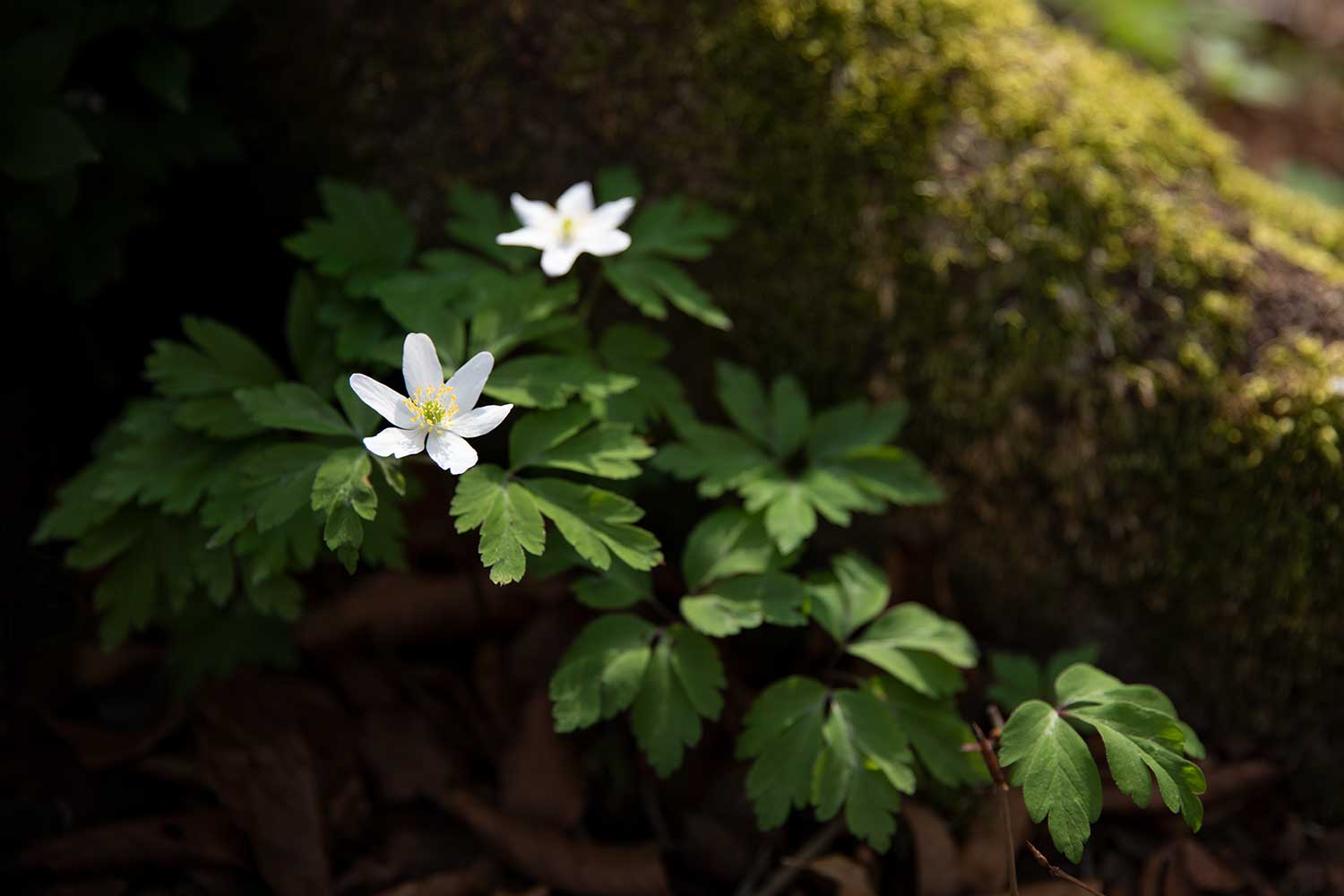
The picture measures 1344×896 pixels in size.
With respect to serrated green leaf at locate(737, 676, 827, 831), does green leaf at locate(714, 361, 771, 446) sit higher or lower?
higher

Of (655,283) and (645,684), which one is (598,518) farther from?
(655,283)

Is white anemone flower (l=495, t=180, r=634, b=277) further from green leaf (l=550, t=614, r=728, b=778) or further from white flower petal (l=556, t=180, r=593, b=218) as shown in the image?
green leaf (l=550, t=614, r=728, b=778)

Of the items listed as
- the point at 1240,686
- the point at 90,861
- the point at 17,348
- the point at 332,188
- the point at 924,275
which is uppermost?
the point at 924,275

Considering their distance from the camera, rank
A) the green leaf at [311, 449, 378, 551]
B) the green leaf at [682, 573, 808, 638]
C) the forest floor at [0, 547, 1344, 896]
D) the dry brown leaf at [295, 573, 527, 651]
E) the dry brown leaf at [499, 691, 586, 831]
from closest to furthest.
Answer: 1. the green leaf at [311, 449, 378, 551]
2. the green leaf at [682, 573, 808, 638]
3. the forest floor at [0, 547, 1344, 896]
4. the dry brown leaf at [499, 691, 586, 831]
5. the dry brown leaf at [295, 573, 527, 651]

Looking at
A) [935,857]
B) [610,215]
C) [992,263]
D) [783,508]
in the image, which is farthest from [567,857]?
[992,263]

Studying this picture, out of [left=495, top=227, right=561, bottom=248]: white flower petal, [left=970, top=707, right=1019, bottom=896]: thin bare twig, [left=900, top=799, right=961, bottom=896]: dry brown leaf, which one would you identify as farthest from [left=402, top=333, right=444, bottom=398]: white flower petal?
[left=900, top=799, right=961, bottom=896]: dry brown leaf

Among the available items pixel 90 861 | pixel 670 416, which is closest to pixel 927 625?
pixel 670 416

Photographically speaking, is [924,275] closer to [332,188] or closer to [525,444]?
[525,444]

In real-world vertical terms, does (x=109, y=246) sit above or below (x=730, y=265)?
below
